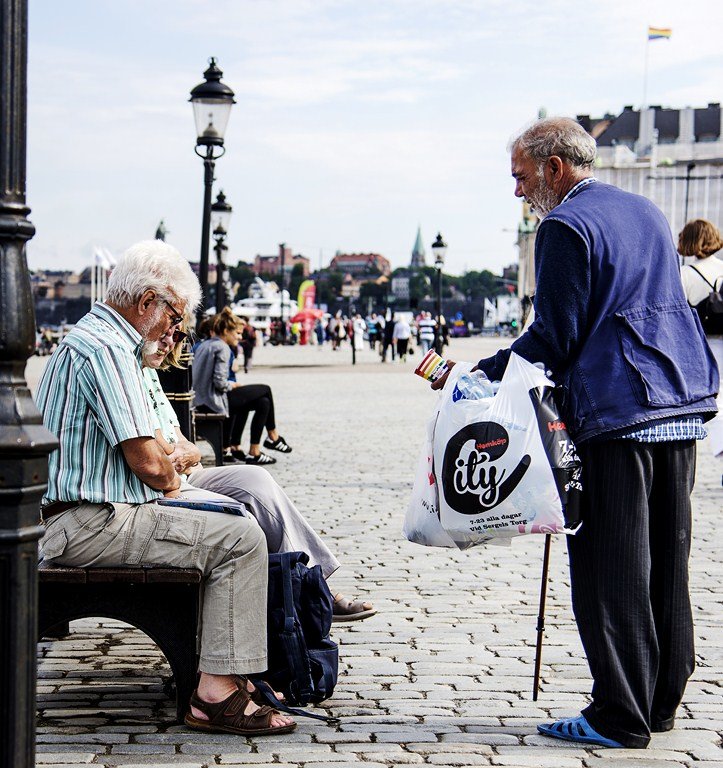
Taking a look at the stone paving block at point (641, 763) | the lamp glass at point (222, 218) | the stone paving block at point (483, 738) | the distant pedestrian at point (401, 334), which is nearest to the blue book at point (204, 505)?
the stone paving block at point (483, 738)

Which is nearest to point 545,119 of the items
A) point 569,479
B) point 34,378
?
point 569,479

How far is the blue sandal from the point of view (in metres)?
4.02

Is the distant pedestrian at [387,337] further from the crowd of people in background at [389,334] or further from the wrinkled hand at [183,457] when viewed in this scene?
the wrinkled hand at [183,457]

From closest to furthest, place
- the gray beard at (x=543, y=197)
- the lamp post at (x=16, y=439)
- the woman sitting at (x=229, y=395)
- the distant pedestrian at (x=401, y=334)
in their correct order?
the lamp post at (x=16, y=439)
the gray beard at (x=543, y=197)
the woman sitting at (x=229, y=395)
the distant pedestrian at (x=401, y=334)

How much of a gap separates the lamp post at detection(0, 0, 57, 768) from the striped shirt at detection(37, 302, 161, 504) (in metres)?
1.39

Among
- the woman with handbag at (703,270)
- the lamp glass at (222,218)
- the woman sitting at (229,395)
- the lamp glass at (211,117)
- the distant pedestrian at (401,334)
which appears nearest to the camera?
the woman with handbag at (703,270)

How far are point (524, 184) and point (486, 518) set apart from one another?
1.10 meters

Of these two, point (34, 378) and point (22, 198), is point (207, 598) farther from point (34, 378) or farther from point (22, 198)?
point (34, 378)

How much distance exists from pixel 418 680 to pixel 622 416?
144 centimetres

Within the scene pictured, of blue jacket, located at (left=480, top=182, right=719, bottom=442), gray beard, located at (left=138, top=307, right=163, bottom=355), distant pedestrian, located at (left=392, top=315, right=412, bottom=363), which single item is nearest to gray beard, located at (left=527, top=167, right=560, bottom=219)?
blue jacket, located at (left=480, top=182, right=719, bottom=442)

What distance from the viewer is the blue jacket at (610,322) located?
13.0ft

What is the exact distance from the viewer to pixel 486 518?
405 centimetres

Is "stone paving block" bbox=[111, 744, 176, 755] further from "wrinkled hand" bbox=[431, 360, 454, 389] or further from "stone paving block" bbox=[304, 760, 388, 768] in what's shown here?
"wrinkled hand" bbox=[431, 360, 454, 389]

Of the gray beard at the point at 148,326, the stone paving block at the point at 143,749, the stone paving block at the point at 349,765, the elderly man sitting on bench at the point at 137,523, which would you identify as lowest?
the stone paving block at the point at 143,749
